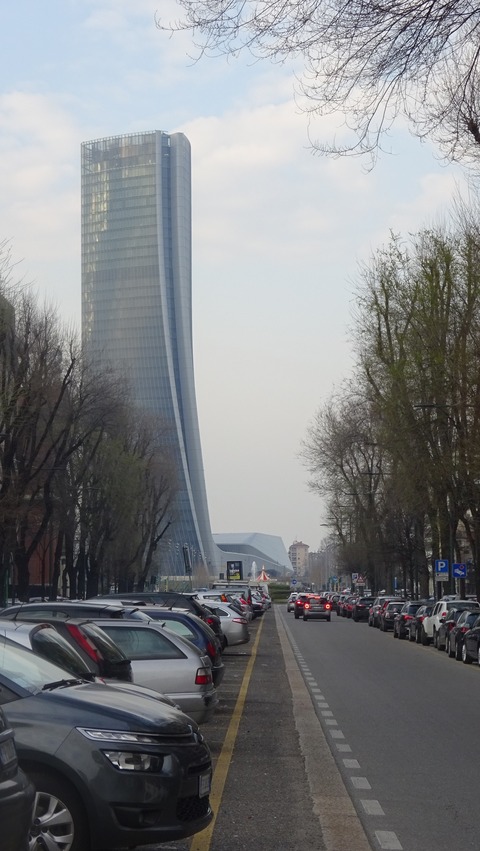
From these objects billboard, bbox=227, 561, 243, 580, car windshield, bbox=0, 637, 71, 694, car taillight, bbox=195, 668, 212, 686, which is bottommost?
car taillight, bbox=195, 668, 212, 686

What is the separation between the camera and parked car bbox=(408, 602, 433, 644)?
137 ft

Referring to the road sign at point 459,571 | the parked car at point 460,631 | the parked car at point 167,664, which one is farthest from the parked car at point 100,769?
the road sign at point 459,571

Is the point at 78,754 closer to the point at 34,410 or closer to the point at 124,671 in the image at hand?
the point at 124,671

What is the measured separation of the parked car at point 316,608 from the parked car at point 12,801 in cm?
6534

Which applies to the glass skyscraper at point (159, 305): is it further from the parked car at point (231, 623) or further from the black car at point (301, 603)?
the parked car at point (231, 623)

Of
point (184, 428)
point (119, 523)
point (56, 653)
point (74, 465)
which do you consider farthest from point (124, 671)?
point (184, 428)

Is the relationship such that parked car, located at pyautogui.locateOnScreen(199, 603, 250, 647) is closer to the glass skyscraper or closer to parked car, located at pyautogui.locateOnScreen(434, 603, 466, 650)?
parked car, located at pyautogui.locateOnScreen(434, 603, 466, 650)

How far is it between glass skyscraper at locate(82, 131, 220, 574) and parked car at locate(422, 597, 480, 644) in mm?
119676

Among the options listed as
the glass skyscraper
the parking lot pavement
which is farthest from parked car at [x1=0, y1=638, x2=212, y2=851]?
the glass skyscraper

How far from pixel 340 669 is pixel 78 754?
21.3 meters

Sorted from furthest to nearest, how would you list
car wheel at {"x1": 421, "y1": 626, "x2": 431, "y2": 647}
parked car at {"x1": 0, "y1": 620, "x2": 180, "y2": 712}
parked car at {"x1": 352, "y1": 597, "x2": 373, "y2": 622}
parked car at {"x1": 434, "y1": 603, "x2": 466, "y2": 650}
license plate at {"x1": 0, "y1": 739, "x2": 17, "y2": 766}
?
parked car at {"x1": 352, "y1": 597, "x2": 373, "y2": 622} < car wheel at {"x1": 421, "y1": 626, "x2": 431, "y2": 647} < parked car at {"x1": 434, "y1": 603, "x2": 466, "y2": 650} < parked car at {"x1": 0, "y1": 620, "x2": 180, "y2": 712} < license plate at {"x1": 0, "y1": 739, "x2": 17, "y2": 766}

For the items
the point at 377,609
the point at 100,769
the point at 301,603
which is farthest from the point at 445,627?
the point at 301,603

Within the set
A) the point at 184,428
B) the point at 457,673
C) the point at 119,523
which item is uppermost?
the point at 184,428

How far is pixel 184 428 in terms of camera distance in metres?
170
